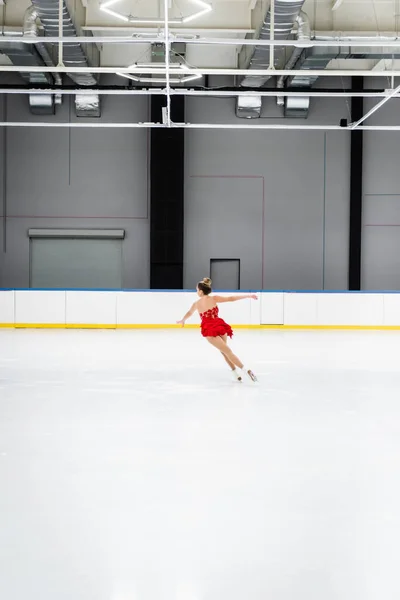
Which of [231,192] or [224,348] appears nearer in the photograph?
[224,348]

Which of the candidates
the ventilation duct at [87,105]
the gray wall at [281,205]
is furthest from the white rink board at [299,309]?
the ventilation duct at [87,105]

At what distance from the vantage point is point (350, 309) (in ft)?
57.0

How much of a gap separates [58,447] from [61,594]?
242 centimetres

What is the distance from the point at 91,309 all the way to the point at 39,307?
4.66ft

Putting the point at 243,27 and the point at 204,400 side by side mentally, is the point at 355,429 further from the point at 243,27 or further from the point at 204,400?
the point at 243,27

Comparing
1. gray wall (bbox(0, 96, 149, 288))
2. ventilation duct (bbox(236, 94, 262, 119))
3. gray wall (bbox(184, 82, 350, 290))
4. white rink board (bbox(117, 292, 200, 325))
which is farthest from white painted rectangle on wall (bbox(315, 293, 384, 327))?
ventilation duct (bbox(236, 94, 262, 119))

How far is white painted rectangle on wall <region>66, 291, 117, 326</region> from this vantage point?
17016mm

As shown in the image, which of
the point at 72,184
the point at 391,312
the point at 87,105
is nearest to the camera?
the point at 391,312

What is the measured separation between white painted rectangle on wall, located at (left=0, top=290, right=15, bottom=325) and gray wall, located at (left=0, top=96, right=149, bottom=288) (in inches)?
96.8

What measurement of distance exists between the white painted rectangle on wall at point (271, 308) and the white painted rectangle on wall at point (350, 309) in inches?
42.4

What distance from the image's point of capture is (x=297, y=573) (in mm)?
2828

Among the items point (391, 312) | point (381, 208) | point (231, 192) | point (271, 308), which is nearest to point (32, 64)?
point (231, 192)

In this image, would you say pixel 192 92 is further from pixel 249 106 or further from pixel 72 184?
pixel 72 184

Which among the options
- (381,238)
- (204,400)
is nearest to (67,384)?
(204,400)
